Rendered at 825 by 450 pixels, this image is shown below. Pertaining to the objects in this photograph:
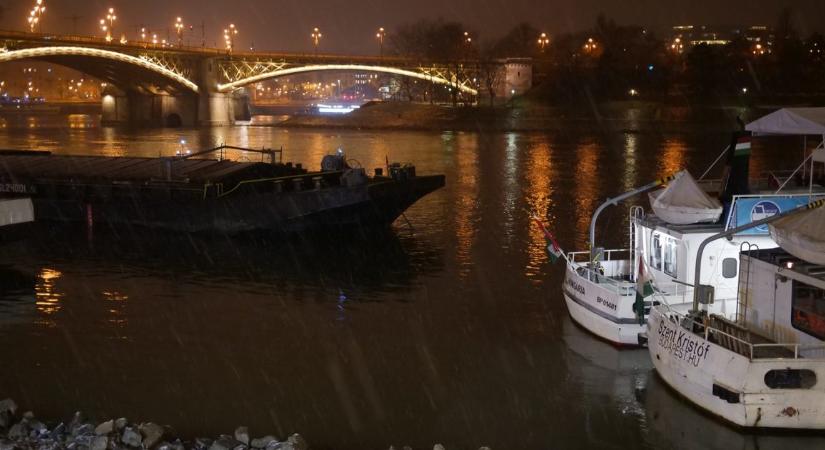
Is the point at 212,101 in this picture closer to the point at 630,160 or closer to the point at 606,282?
the point at 630,160

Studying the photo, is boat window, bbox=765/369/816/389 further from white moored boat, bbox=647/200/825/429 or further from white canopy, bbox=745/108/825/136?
white canopy, bbox=745/108/825/136

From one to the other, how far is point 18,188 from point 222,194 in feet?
24.2

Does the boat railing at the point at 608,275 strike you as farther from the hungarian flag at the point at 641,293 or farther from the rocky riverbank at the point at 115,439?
the rocky riverbank at the point at 115,439

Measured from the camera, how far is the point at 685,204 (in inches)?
575

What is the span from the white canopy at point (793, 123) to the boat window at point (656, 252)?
2.57 m

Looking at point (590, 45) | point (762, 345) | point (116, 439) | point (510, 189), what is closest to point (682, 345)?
point (762, 345)

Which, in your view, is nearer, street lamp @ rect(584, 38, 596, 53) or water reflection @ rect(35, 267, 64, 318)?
water reflection @ rect(35, 267, 64, 318)

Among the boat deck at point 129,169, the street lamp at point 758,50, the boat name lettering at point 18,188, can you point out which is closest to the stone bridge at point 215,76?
the street lamp at point 758,50

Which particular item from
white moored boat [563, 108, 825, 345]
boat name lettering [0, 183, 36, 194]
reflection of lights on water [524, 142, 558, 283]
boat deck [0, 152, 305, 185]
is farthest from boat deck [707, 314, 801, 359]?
boat name lettering [0, 183, 36, 194]

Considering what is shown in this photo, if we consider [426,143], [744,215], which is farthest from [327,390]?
[426,143]

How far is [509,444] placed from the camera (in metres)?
11.5

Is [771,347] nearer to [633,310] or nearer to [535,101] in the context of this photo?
[633,310]

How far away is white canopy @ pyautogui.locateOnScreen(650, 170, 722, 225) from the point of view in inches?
570

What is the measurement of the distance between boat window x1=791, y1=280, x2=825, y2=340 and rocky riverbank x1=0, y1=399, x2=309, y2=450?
19.9 ft
